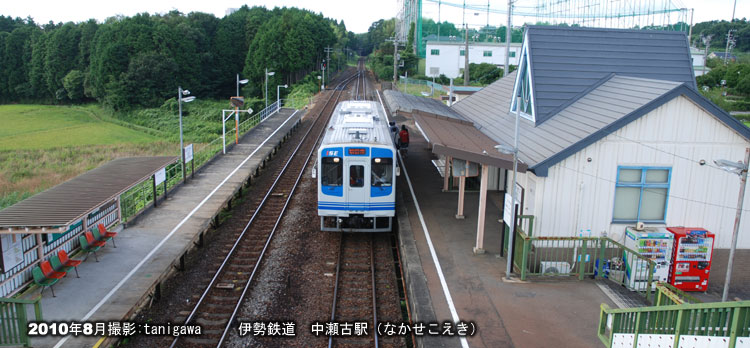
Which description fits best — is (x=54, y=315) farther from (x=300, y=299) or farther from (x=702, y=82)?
(x=702, y=82)

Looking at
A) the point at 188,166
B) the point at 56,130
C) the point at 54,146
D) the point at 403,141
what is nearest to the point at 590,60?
the point at 403,141

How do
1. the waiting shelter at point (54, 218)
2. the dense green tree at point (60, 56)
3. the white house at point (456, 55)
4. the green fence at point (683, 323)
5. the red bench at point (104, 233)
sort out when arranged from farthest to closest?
the dense green tree at point (60, 56), the white house at point (456, 55), the red bench at point (104, 233), the waiting shelter at point (54, 218), the green fence at point (683, 323)

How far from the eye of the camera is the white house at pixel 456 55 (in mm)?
63312

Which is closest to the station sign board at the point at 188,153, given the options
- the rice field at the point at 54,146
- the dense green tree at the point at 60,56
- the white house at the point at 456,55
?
the rice field at the point at 54,146

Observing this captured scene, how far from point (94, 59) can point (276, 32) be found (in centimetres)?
2395

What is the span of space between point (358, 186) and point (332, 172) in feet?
2.45

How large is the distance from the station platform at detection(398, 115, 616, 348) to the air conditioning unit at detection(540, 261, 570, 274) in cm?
32

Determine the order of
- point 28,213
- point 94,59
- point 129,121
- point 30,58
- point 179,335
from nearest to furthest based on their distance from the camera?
point 179,335 → point 28,213 → point 129,121 → point 94,59 → point 30,58

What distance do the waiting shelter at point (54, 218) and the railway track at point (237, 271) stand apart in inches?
112

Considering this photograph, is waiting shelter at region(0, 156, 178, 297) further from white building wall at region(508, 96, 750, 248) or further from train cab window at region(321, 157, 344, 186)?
white building wall at region(508, 96, 750, 248)

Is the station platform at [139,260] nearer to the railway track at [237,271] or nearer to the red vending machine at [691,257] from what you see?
the railway track at [237,271]

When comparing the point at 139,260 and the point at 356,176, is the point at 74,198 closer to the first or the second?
the point at 139,260

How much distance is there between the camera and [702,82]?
4612cm

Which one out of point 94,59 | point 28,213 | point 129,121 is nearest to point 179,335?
point 28,213
